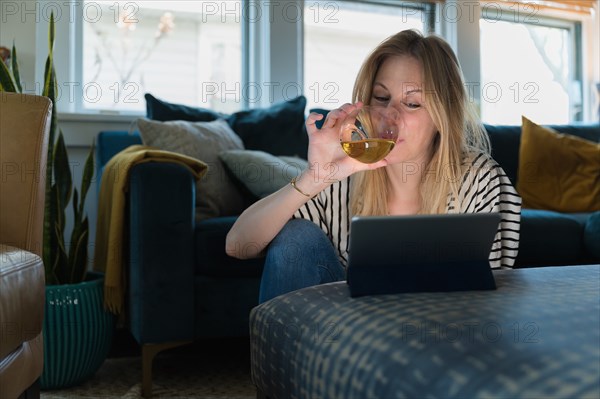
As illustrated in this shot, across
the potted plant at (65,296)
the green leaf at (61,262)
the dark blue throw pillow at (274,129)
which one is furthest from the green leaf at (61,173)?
the dark blue throw pillow at (274,129)

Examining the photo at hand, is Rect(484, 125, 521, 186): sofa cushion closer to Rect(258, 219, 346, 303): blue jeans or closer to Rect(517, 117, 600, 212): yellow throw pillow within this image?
Rect(517, 117, 600, 212): yellow throw pillow

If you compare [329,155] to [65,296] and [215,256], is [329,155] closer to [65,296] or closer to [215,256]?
[215,256]

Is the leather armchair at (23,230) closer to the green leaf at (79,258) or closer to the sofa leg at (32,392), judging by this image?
the sofa leg at (32,392)

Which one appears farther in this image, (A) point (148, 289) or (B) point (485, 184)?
(A) point (148, 289)

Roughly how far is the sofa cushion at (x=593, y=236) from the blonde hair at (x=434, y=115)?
1235mm

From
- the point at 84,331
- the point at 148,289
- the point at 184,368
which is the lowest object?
the point at 184,368

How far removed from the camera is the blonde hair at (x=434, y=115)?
1425mm

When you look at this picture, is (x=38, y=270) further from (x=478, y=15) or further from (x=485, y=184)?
(x=478, y=15)

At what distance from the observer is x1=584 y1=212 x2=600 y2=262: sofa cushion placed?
8.13 ft

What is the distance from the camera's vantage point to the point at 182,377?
2.24 m

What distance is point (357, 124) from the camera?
3.73 ft

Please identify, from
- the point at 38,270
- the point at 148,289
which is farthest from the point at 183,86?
the point at 38,270

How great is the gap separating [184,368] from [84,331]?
44cm

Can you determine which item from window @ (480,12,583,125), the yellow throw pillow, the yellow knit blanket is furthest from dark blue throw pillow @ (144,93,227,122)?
window @ (480,12,583,125)
